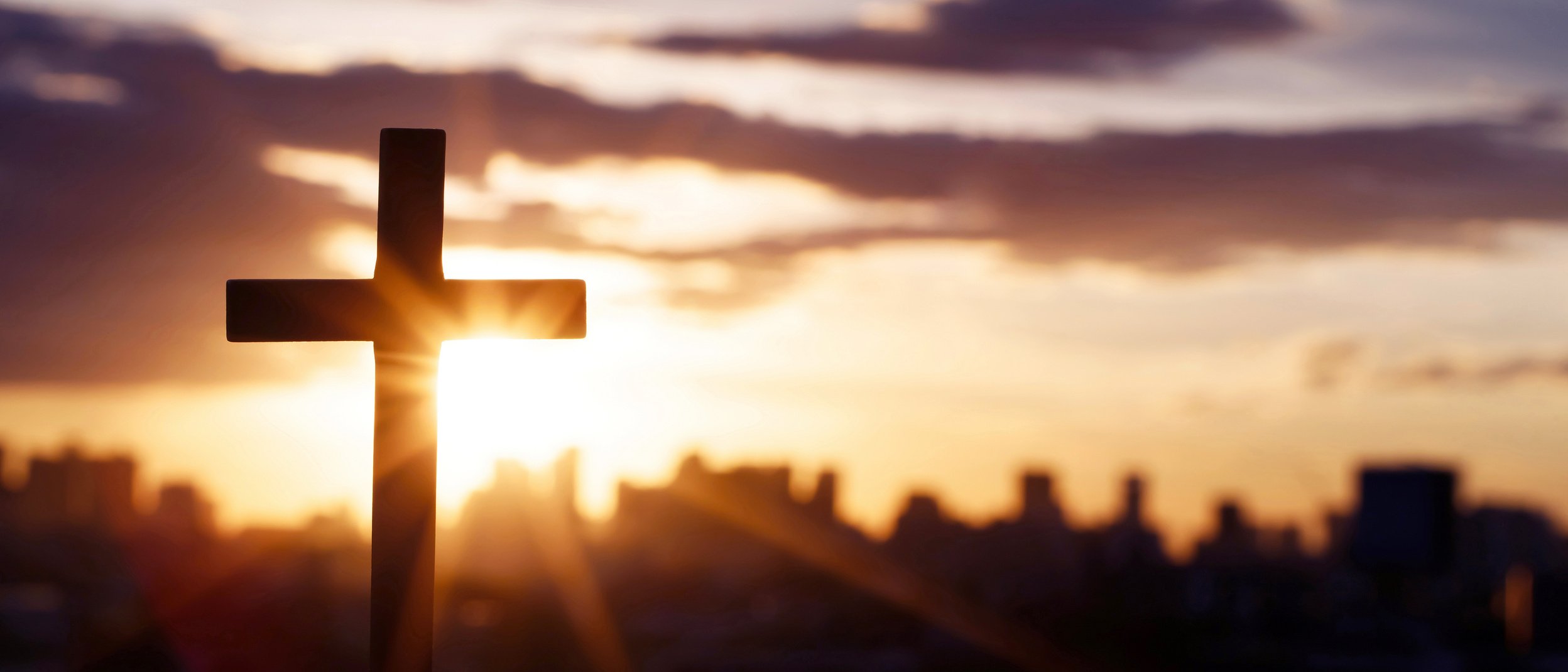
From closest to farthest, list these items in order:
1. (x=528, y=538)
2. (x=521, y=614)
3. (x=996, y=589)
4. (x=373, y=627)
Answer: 1. (x=373, y=627)
2. (x=521, y=614)
3. (x=996, y=589)
4. (x=528, y=538)

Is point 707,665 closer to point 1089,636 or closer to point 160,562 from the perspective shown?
point 1089,636

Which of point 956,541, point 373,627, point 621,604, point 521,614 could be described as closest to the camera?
point 373,627

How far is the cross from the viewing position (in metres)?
7.03

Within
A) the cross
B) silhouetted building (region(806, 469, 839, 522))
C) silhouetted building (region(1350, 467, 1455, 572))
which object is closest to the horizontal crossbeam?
the cross

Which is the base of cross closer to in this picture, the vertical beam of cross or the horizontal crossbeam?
the vertical beam of cross

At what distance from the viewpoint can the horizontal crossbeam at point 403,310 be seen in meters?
7.22

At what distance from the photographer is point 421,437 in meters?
7.09

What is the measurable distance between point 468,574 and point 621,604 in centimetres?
985

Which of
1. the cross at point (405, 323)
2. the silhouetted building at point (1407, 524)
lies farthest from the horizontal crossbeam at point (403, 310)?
the silhouetted building at point (1407, 524)

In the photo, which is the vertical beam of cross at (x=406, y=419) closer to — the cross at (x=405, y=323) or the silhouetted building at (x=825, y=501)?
the cross at (x=405, y=323)

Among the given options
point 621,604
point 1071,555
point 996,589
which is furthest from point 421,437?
point 1071,555

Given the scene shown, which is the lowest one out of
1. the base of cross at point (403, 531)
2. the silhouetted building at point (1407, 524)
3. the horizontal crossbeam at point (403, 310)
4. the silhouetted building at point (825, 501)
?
the silhouetted building at point (825, 501)

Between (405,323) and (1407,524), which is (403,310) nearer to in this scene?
(405,323)

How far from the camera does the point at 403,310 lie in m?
7.22
